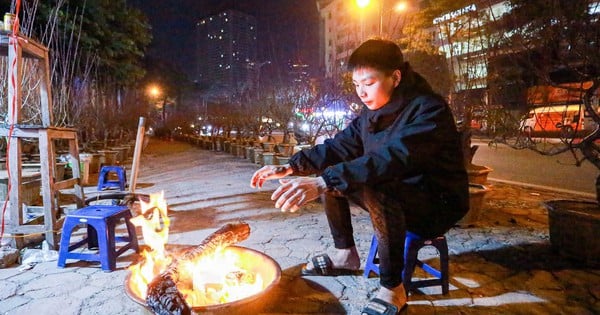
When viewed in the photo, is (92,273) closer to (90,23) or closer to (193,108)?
(90,23)

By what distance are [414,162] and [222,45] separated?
51651 millimetres

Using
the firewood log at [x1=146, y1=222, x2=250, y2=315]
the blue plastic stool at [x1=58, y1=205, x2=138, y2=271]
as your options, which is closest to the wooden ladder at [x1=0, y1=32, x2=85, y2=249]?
the blue plastic stool at [x1=58, y1=205, x2=138, y2=271]

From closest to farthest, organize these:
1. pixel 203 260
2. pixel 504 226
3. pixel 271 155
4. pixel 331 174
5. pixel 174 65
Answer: pixel 331 174 < pixel 203 260 < pixel 504 226 < pixel 271 155 < pixel 174 65

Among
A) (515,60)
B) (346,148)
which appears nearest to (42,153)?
(346,148)

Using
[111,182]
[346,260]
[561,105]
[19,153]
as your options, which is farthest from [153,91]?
[346,260]

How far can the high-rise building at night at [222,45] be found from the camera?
41719mm

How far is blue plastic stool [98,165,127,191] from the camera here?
23.6ft

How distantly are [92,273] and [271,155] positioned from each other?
9097 millimetres

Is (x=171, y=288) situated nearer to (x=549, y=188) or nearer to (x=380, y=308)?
(x=380, y=308)

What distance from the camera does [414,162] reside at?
251cm

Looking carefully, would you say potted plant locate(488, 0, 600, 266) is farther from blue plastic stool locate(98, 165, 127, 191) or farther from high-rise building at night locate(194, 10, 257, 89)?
high-rise building at night locate(194, 10, 257, 89)

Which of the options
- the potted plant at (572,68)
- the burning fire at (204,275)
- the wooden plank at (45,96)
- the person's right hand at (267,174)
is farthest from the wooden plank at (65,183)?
the potted plant at (572,68)

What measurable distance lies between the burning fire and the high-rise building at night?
34.6m

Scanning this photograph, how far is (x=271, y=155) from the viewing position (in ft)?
41.0
